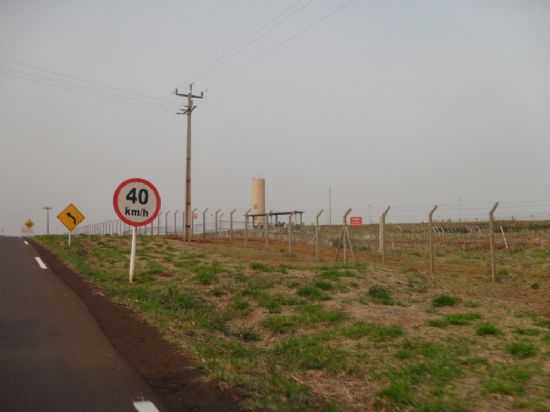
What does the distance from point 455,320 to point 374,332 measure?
148 cm

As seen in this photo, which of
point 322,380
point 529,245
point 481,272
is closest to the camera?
point 322,380

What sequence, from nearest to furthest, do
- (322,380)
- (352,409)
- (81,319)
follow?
(352,409) → (322,380) → (81,319)

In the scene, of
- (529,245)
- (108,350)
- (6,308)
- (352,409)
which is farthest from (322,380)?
(529,245)

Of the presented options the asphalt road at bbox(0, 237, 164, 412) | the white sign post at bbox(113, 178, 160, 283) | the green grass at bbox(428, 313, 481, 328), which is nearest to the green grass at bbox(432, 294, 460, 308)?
the green grass at bbox(428, 313, 481, 328)

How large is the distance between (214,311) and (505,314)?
4.81 m

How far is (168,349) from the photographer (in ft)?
21.6

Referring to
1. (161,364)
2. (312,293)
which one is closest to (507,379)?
(161,364)

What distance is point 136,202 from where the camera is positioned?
12.3 m

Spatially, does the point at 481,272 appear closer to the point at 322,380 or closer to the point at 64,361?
the point at 322,380

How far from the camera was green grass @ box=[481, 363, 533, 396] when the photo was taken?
199 inches

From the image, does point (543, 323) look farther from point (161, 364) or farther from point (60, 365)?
point (60, 365)

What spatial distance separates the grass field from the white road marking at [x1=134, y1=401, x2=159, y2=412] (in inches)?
32.1

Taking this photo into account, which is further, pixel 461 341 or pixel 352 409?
pixel 461 341

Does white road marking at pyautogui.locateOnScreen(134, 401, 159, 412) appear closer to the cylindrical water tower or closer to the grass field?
the grass field
